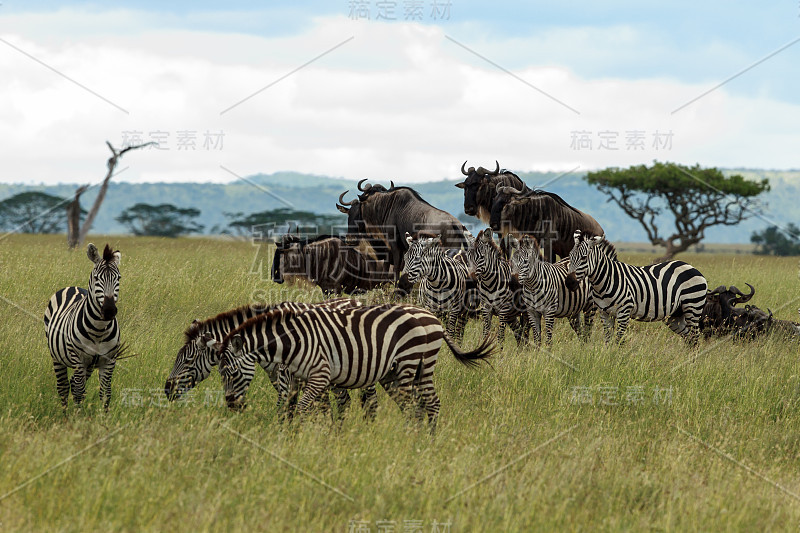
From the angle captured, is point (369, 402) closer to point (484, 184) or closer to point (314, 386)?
point (314, 386)

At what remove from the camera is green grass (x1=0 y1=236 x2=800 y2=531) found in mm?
5262

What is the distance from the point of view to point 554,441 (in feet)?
23.3

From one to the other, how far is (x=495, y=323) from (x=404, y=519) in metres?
8.41

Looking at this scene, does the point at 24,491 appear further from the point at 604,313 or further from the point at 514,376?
the point at 604,313

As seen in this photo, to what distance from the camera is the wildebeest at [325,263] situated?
1336 cm

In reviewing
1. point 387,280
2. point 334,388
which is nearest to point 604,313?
point 387,280

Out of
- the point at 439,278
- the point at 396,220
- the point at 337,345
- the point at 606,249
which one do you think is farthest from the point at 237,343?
the point at 396,220

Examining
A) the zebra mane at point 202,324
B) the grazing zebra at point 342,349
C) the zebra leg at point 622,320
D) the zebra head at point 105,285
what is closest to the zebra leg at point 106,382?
the zebra head at point 105,285

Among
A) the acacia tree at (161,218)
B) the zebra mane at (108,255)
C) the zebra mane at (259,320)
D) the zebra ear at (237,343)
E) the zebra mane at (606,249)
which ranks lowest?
the acacia tree at (161,218)

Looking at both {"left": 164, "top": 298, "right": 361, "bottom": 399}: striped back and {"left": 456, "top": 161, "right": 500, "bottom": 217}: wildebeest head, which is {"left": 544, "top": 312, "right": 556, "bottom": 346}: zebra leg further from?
{"left": 164, "top": 298, "right": 361, "bottom": 399}: striped back

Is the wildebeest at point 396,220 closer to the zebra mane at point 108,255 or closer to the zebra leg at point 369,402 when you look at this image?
the zebra leg at point 369,402

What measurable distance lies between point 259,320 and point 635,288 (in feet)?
21.3

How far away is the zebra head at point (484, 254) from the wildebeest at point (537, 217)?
1977 mm

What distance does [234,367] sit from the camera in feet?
21.3
